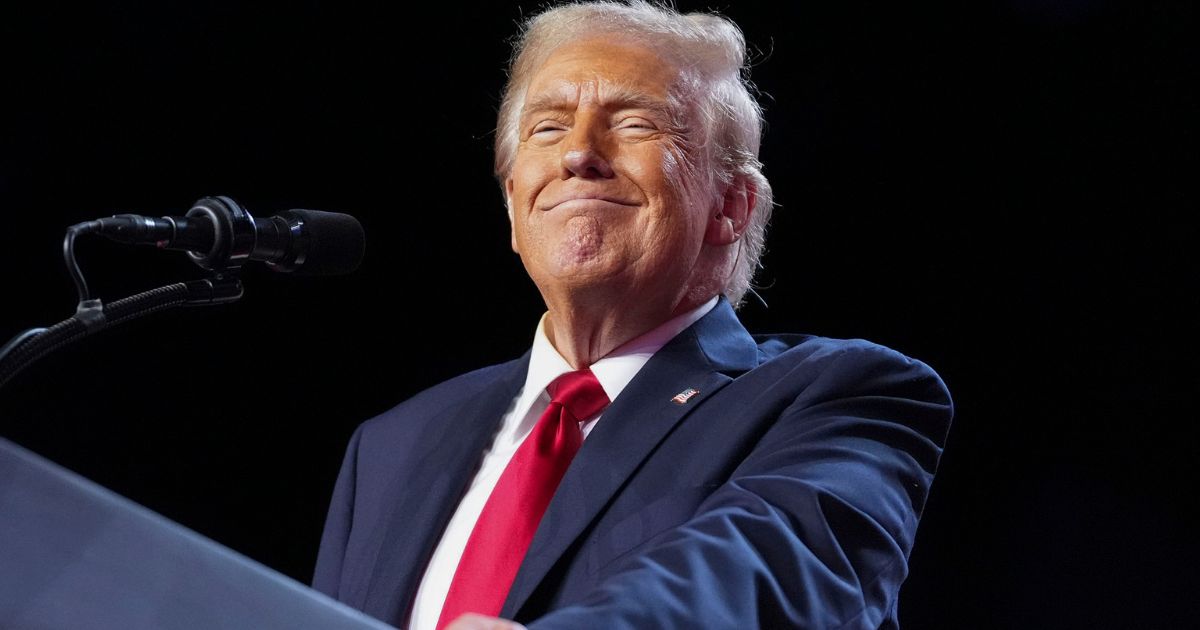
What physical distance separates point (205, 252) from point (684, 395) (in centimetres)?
79

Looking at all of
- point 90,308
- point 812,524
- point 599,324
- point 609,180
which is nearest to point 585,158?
point 609,180

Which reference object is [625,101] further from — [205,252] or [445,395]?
[205,252]

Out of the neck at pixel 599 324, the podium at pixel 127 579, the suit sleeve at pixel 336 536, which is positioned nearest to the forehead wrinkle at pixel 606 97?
the neck at pixel 599 324

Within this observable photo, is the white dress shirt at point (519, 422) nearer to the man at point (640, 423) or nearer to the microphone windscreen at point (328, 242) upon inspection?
the man at point (640, 423)

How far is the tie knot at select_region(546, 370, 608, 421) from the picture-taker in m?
2.04

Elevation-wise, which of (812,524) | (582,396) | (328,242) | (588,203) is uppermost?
(328,242)

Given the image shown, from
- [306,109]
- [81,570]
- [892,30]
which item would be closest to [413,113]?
[306,109]

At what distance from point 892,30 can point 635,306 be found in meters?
1.14

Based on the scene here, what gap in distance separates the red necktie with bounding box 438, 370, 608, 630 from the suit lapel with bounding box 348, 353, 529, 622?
0.10 m

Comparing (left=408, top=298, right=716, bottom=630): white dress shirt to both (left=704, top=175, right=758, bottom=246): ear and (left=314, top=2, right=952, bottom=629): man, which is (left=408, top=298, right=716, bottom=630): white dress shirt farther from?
(left=704, top=175, right=758, bottom=246): ear

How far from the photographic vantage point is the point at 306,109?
3.17m

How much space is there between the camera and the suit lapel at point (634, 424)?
1.71m

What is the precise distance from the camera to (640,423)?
1.90m

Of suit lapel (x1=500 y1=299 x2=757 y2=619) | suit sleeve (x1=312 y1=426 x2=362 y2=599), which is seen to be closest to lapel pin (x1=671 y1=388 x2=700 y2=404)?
suit lapel (x1=500 y1=299 x2=757 y2=619)
